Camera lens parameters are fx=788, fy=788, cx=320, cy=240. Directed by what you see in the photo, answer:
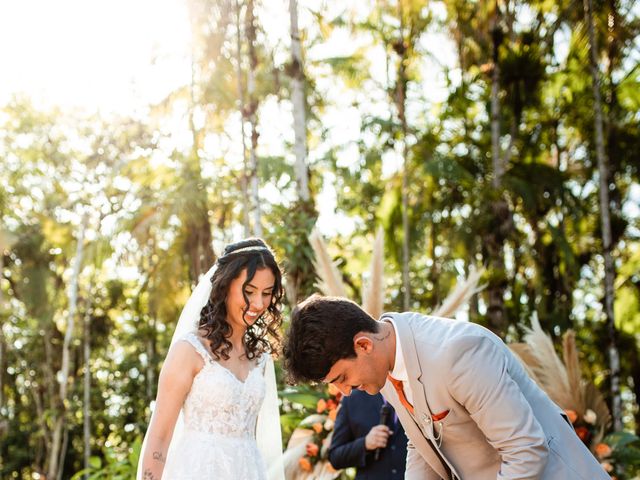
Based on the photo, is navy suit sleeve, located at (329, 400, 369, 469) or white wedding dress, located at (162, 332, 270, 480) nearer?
white wedding dress, located at (162, 332, 270, 480)

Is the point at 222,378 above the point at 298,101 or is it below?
below

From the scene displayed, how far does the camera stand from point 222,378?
10.8 ft

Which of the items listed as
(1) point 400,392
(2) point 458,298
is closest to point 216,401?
(1) point 400,392

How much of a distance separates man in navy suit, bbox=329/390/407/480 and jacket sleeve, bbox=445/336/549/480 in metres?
1.79

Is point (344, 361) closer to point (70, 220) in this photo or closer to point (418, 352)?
point (418, 352)

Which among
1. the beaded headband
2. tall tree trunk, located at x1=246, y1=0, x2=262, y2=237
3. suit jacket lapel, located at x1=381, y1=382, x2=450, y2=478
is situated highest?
tall tree trunk, located at x1=246, y1=0, x2=262, y2=237

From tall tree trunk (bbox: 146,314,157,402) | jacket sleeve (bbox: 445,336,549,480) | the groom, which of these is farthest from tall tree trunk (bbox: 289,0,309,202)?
tall tree trunk (bbox: 146,314,157,402)

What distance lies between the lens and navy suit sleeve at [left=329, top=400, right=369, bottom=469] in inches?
151

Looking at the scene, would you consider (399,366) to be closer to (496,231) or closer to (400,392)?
(400,392)

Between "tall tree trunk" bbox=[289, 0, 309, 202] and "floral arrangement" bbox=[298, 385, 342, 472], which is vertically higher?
"tall tree trunk" bbox=[289, 0, 309, 202]

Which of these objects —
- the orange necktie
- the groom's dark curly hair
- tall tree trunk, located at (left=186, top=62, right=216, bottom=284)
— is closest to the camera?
the groom's dark curly hair

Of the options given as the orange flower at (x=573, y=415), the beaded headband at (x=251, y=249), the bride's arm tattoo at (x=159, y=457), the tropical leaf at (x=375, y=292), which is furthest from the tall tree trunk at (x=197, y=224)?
the bride's arm tattoo at (x=159, y=457)

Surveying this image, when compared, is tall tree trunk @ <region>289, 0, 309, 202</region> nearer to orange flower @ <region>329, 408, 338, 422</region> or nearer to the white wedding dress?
orange flower @ <region>329, 408, 338, 422</region>

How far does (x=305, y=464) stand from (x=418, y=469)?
2294 millimetres
